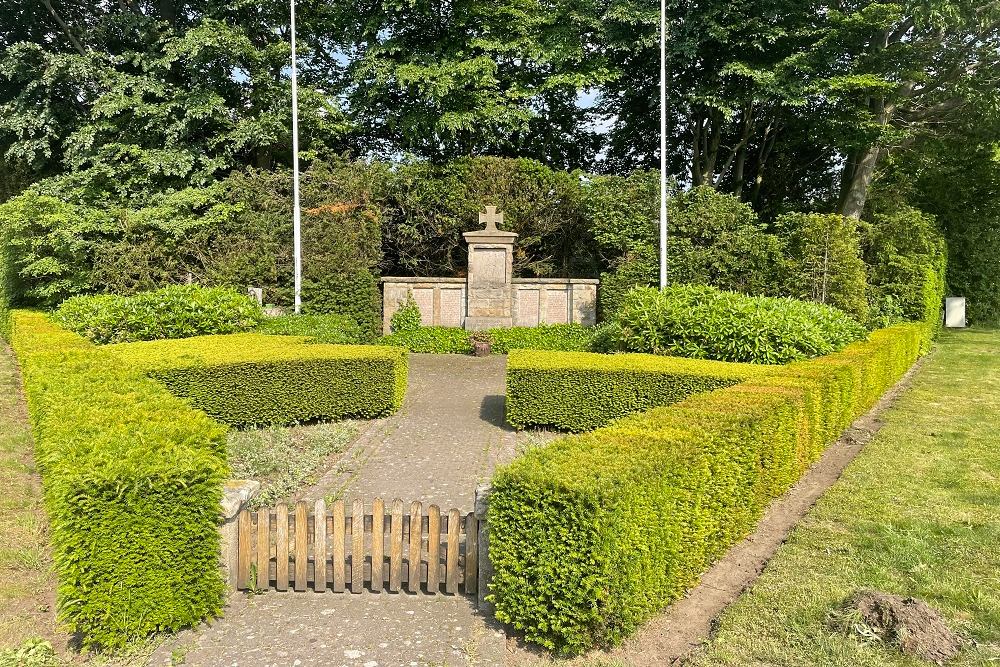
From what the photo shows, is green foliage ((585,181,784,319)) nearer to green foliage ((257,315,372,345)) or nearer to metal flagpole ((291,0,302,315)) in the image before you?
green foliage ((257,315,372,345))

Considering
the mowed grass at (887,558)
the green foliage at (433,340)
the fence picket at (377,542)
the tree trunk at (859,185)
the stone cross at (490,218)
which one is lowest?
the mowed grass at (887,558)

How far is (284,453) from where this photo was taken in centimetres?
721

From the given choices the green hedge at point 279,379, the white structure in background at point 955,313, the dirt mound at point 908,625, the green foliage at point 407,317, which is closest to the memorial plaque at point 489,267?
the green foliage at point 407,317

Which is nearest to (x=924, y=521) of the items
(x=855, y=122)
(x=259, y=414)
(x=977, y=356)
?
(x=259, y=414)

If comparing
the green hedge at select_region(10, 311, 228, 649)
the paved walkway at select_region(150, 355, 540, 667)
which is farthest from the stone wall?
the green hedge at select_region(10, 311, 228, 649)

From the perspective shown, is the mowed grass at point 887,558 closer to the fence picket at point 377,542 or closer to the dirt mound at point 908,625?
the dirt mound at point 908,625

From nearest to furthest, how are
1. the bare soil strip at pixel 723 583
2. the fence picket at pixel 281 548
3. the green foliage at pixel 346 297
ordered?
the bare soil strip at pixel 723 583
the fence picket at pixel 281 548
the green foliage at pixel 346 297

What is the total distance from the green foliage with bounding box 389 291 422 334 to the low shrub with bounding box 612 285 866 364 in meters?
8.10

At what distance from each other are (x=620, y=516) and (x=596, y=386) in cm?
473

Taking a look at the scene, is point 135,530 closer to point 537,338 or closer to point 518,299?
point 537,338

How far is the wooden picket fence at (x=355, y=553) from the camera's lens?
4.14 metres

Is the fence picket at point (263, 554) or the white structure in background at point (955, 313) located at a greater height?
the white structure in background at point (955, 313)

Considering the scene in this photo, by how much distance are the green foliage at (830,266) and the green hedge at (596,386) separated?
8056mm

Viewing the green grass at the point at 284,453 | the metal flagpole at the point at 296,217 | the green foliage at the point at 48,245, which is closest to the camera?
the green grass at the point at 284,453
